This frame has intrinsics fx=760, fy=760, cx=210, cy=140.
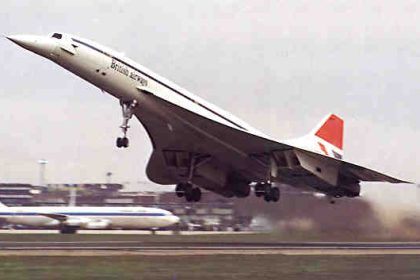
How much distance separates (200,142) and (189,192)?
3.71 meters

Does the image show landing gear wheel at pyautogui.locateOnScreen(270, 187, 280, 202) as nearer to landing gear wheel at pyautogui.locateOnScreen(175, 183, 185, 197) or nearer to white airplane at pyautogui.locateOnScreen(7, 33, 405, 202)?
white airplane at pyautogui.locateOnScreen(7, 33, 405, 202)

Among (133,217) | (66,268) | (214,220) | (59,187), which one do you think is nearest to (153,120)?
(66,268)

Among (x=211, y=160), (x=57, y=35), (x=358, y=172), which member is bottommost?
(x=358, y=172)

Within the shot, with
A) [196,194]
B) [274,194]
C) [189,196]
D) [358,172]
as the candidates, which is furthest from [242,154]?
[358,172]

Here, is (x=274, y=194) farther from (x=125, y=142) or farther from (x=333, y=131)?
(x=125, y=142)

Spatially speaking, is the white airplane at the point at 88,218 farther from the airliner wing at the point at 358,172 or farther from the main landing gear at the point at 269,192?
the airliner wing at the point at 358,172

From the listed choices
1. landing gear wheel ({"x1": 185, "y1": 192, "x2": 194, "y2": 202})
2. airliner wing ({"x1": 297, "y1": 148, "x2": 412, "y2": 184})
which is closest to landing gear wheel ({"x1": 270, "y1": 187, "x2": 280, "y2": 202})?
airliner wing ({"x1": 297, "y1": 148, "x2": 412, "y2": 184})

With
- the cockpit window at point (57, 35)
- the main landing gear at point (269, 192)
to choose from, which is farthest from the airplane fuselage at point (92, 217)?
the cockpit window at point (57, 35)

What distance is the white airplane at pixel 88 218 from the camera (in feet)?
162

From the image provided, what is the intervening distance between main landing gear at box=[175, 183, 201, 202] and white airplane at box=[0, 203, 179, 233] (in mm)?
15264

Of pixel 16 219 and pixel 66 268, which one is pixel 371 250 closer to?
pixel 66 268

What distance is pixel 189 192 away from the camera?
35.1 m

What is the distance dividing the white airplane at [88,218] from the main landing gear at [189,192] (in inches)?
601

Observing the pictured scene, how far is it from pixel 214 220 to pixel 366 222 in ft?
87.8
